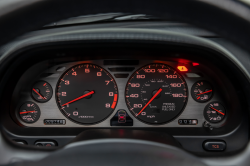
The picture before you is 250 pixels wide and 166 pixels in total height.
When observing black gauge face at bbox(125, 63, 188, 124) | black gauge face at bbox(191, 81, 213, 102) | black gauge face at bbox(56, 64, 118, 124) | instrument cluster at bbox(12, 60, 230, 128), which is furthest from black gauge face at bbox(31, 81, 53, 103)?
black gauge face at bbox(191, 81, 213, 102)

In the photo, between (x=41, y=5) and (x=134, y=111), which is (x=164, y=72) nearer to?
(x=134, y=111)

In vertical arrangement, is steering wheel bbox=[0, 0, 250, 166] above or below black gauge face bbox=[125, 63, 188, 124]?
above

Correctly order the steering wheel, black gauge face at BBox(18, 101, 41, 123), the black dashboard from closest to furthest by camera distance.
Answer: the steering wheel → the black dashboard → black gauge face at BBox(18, 101, 41, 123)

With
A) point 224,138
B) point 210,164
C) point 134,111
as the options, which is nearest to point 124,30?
point 210,164

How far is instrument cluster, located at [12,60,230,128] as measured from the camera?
99.6 inches

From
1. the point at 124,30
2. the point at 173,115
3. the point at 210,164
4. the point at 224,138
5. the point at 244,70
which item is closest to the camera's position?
the point at 210,164

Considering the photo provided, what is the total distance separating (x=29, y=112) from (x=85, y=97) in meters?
0.69

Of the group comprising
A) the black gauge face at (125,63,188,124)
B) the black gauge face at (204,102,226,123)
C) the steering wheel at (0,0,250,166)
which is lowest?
the black gauge face at (204,102,226,123)

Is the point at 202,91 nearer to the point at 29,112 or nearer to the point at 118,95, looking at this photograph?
the point at 118,95

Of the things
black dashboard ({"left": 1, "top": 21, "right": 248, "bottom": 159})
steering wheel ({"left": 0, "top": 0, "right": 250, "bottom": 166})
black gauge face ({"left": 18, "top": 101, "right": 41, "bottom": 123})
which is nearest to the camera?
steering wheel ({"left": 0, "top": 0, "right": 250, "bottom": 166})

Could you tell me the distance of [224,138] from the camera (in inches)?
87.9

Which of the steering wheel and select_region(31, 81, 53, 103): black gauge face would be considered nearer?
the steering wheel

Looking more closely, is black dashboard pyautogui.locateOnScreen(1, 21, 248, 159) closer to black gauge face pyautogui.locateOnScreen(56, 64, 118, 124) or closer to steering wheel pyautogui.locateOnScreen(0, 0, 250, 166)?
black gauge face pyautogui.locateOnScreen(56, 64, 118, 124)

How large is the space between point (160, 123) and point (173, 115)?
0.58ft
